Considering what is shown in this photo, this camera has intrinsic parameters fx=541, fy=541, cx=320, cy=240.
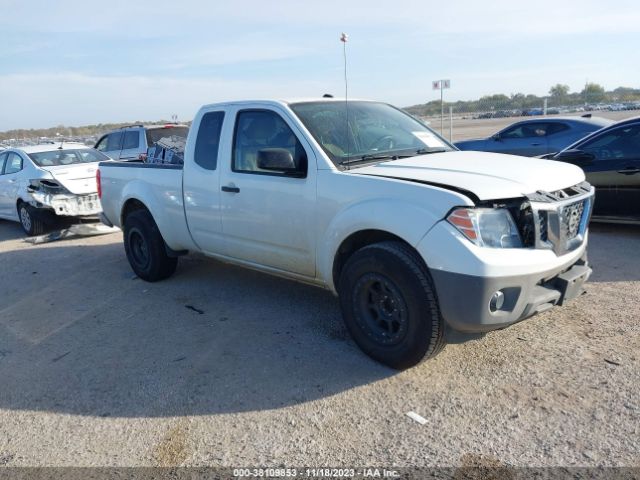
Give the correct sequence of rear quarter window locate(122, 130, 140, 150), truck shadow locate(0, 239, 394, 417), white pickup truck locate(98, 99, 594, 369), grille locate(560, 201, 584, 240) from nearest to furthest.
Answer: white pickup truck locate(98, 99, 594, 369), grille locate(560, 201, 584, 240), truck shadow locate(0, 239, 394, 417), rear quarter window locate(122, 130, 140, 150)

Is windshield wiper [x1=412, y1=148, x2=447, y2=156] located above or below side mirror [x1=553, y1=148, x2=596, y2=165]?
above

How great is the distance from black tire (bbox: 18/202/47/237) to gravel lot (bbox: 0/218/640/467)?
4.50 m

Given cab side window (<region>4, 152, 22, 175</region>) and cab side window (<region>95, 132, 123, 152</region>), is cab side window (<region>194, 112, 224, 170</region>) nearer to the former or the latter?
cab side window (<region>4, 152, 22, 175</region>)

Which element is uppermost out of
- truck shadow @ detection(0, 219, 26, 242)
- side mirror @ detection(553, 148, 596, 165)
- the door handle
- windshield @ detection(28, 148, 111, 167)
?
windshield @ detection(28, 148, 111, 167)

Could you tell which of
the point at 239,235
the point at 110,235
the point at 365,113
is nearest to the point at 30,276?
the point at 110,235

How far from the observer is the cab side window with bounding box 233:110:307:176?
4.41 m

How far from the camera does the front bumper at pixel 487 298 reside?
323cm

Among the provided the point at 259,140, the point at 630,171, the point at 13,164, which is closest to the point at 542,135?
the point at 630,171

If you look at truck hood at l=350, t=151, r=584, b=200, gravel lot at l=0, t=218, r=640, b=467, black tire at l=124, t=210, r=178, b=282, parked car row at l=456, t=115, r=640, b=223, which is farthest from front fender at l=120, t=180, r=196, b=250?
parked car row at l=456, t=115, r=640, b=223

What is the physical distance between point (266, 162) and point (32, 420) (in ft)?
7.91

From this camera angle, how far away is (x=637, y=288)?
5039 mm

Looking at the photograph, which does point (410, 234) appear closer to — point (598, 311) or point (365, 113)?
point (365, 113)

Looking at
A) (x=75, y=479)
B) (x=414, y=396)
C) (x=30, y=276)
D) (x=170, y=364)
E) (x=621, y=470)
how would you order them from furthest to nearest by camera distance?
1. (x=30, y=276)
2. (x=170, y=364)
3. (x=414, y=396)
4. (x=75, y=479)
5. (x=621, y=470)

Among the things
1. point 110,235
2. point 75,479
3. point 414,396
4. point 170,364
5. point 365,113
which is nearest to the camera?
point 75,479
